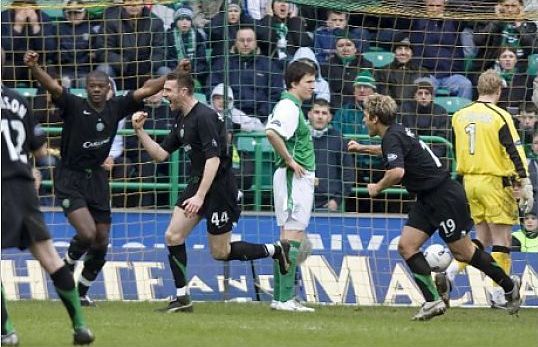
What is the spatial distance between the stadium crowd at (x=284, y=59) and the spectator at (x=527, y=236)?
1.07 m

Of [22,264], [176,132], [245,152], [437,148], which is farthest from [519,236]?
[22,264]

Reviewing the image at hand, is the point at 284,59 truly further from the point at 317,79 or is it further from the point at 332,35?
the point at 332,35

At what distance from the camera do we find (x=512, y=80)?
640 inches

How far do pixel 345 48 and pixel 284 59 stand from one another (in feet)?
2.43

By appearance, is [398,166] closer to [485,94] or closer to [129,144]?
[485,94]

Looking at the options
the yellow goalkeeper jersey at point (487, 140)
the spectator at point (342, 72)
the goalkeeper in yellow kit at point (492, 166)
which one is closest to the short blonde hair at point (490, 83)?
the goalkeeper in yellow kit at point (492, 166)

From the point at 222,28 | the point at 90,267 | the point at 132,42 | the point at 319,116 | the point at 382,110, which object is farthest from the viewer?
the point at 132,42

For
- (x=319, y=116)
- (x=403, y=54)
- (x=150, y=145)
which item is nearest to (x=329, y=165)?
(x=319, y=116)

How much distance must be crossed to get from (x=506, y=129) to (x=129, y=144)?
16.4 feet

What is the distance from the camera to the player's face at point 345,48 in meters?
15.9

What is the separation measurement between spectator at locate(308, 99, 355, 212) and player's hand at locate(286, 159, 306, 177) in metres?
2.71

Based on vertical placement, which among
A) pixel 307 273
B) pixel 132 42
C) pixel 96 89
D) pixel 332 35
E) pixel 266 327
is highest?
pixel 332 35

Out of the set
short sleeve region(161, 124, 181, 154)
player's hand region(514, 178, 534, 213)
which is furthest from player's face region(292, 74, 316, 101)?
player's hand region(514, 178, 534, 213)

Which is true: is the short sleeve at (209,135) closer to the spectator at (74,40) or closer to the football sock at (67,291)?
the football sock at (67,291)
